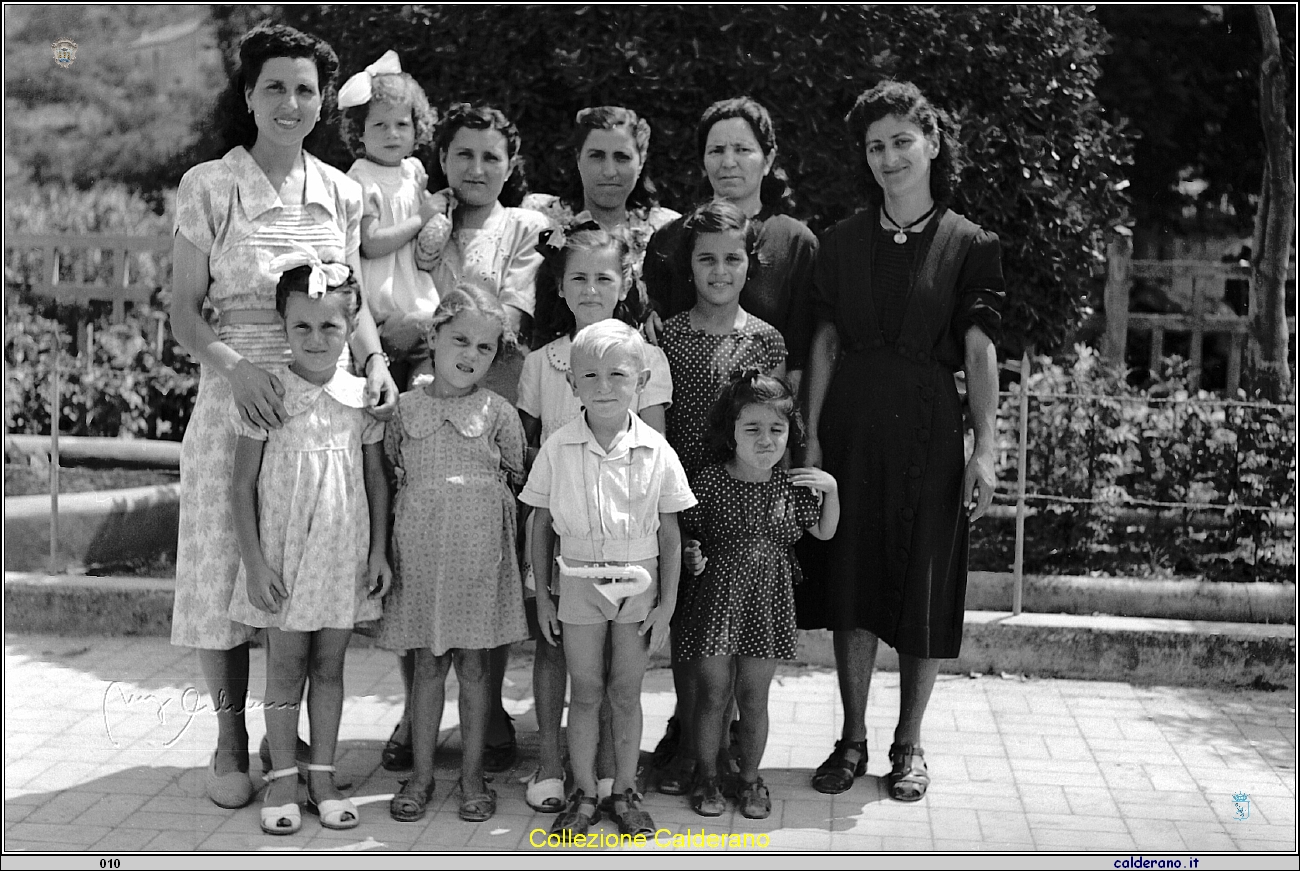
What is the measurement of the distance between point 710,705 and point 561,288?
125cm

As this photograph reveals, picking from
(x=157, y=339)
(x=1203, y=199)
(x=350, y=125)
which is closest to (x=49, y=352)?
(x=157, y=339)

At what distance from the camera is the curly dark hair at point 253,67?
3762 millimetres

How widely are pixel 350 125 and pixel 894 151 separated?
170 centimetres

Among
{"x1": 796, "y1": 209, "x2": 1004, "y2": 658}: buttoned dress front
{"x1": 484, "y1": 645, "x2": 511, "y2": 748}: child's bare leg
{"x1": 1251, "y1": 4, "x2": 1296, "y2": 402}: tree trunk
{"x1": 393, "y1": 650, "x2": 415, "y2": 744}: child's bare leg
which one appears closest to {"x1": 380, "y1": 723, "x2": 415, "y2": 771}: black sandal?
{"x1": 393, "y1": 650, "x2": 415, "y2": 744}: child's bare leg

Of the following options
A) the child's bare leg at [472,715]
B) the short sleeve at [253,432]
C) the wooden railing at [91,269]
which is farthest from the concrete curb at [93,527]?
the child's bare leg at [472,715]

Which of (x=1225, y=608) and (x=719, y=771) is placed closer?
(x=719, y=771)

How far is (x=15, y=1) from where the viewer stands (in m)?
10.0

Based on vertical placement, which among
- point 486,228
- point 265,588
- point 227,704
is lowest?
point 227,704

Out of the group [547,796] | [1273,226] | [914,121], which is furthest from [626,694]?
[1273,226]

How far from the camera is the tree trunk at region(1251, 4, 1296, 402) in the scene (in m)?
7.42

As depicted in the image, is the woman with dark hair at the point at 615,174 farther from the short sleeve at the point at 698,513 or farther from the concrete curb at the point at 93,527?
the concrete curb at the point at 93,527

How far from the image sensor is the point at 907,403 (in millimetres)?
4055

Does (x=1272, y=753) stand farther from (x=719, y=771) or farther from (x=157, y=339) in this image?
(x=157, y=339)

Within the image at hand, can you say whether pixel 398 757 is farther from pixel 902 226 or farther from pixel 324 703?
pixel 902 226
